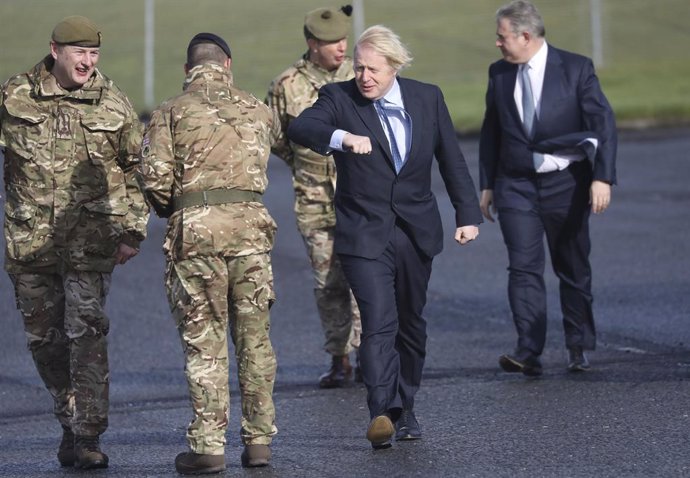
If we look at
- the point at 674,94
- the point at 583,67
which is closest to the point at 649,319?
the point at 583,67

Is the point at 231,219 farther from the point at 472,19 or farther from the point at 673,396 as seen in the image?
the point at 472,19

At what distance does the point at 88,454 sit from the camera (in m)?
6.74

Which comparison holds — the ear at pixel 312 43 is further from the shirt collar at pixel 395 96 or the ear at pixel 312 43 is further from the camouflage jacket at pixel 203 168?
the camouflage jacket at pixel 203 168

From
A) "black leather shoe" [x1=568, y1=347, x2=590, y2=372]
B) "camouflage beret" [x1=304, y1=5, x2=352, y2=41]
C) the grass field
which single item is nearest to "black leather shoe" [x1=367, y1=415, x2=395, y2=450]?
"black leather shoe" [x1=568, y1=347, x2=590, y2=372]

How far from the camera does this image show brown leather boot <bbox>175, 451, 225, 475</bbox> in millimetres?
6469

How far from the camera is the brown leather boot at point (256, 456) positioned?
6.57 meters

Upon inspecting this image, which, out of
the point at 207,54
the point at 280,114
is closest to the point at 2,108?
the point at 207,54

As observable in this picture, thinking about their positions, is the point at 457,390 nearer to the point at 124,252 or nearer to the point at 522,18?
A: the point at 522,18

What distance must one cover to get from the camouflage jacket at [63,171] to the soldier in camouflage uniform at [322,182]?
1.83m

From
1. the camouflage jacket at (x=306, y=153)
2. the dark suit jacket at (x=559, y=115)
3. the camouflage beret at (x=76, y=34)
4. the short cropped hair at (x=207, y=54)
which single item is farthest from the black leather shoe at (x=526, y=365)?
the camouflage beret at (x=76, y=34)

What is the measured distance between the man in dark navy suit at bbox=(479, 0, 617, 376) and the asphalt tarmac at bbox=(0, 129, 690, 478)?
1.01 feet

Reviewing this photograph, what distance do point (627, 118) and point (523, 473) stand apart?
54.8 feet

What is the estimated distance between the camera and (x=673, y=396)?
755 centimetres

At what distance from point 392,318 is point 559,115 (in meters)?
2.12
